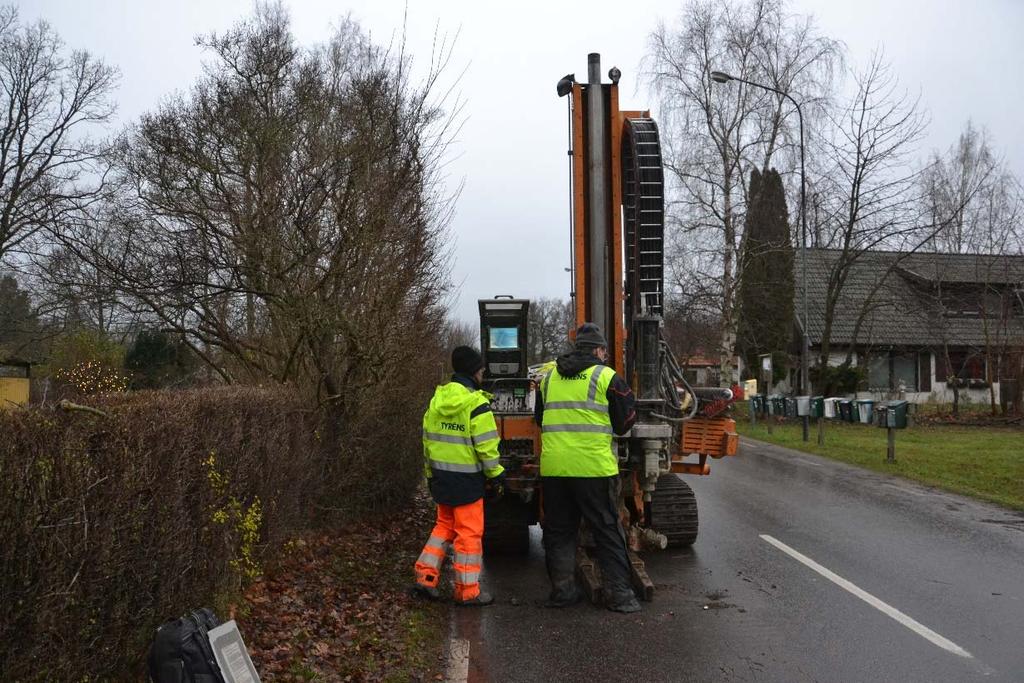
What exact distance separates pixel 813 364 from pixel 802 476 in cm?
2079

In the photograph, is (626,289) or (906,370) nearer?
(626,289)

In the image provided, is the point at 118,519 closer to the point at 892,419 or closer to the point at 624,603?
the point at 624,603

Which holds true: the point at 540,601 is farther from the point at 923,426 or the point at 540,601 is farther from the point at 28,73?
the point at 28,73

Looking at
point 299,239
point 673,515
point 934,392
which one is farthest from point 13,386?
point 934,392

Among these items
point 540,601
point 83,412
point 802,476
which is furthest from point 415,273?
point 802,476

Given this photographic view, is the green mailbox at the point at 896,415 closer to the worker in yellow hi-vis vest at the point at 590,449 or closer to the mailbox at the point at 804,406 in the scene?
the mailbox at the point at 804,406

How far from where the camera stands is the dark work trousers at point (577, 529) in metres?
6.45

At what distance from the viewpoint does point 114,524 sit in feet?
12.1

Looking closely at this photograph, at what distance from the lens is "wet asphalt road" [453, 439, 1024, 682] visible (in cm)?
518

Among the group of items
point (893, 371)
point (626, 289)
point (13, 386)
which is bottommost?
point (13, 386)

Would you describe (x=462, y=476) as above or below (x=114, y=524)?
below

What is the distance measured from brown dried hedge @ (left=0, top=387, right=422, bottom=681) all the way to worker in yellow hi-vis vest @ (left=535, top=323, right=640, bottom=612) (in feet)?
6.79

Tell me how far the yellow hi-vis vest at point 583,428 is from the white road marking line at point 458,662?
140 centimetres

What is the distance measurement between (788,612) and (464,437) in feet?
8.67
